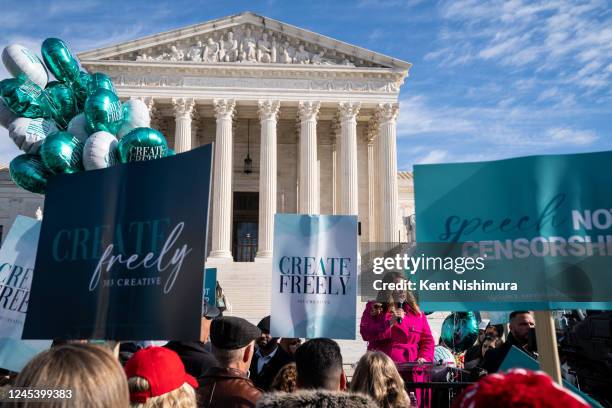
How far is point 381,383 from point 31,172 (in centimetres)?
626

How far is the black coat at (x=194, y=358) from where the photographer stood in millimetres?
4941

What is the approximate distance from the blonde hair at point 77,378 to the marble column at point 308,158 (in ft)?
90.5

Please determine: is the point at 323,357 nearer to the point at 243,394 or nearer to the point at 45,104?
the point at 243,394

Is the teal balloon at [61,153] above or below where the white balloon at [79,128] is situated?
below

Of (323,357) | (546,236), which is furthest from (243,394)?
(546,236)

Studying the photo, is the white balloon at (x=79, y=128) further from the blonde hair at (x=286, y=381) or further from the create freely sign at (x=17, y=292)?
the blonde hair at (x=286, y=381)

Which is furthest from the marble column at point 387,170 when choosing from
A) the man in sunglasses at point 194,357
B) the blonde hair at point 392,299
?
the man in sunglasses at point 194,357

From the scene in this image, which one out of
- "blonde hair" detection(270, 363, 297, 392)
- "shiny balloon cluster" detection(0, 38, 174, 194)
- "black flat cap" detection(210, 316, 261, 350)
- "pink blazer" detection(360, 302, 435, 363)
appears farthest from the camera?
"shiny balloon cluster" detection(0, 38, 174, 194)

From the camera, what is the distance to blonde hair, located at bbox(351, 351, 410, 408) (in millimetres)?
3709

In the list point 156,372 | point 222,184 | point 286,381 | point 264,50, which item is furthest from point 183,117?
point 156,372

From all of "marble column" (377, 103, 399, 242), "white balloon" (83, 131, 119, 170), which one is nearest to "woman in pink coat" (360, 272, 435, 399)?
"white balloon" (83, 131, 119, 170)

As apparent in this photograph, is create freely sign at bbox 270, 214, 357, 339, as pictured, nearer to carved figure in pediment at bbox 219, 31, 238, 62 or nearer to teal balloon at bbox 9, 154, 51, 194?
teal balloon at bbox 9, 154, 51, 194

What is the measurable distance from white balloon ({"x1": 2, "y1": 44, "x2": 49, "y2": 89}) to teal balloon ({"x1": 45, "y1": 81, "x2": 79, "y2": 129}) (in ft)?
0.80

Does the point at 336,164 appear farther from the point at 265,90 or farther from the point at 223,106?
the point at 223,106
